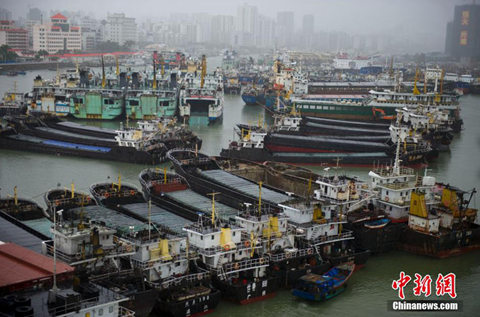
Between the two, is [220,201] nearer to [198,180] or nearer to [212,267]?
[198,180]

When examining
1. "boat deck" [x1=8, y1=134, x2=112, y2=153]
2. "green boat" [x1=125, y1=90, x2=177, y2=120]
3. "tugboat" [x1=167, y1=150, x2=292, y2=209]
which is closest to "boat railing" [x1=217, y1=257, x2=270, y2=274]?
"tugboat" [x1=167, y1=150, x2=292, y2=209]

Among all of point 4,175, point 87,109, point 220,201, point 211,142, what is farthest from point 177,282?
point 87,109

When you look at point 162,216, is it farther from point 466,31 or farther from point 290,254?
point 466,31

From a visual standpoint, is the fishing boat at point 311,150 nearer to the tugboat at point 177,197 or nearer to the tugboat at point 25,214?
the tugboat at point 177,197

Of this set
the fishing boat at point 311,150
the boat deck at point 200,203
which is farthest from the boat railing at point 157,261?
the fishing boat at point 311,150

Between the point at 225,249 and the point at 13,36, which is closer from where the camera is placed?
the point at 225,249


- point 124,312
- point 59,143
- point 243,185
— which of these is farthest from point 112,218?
point 59,143
